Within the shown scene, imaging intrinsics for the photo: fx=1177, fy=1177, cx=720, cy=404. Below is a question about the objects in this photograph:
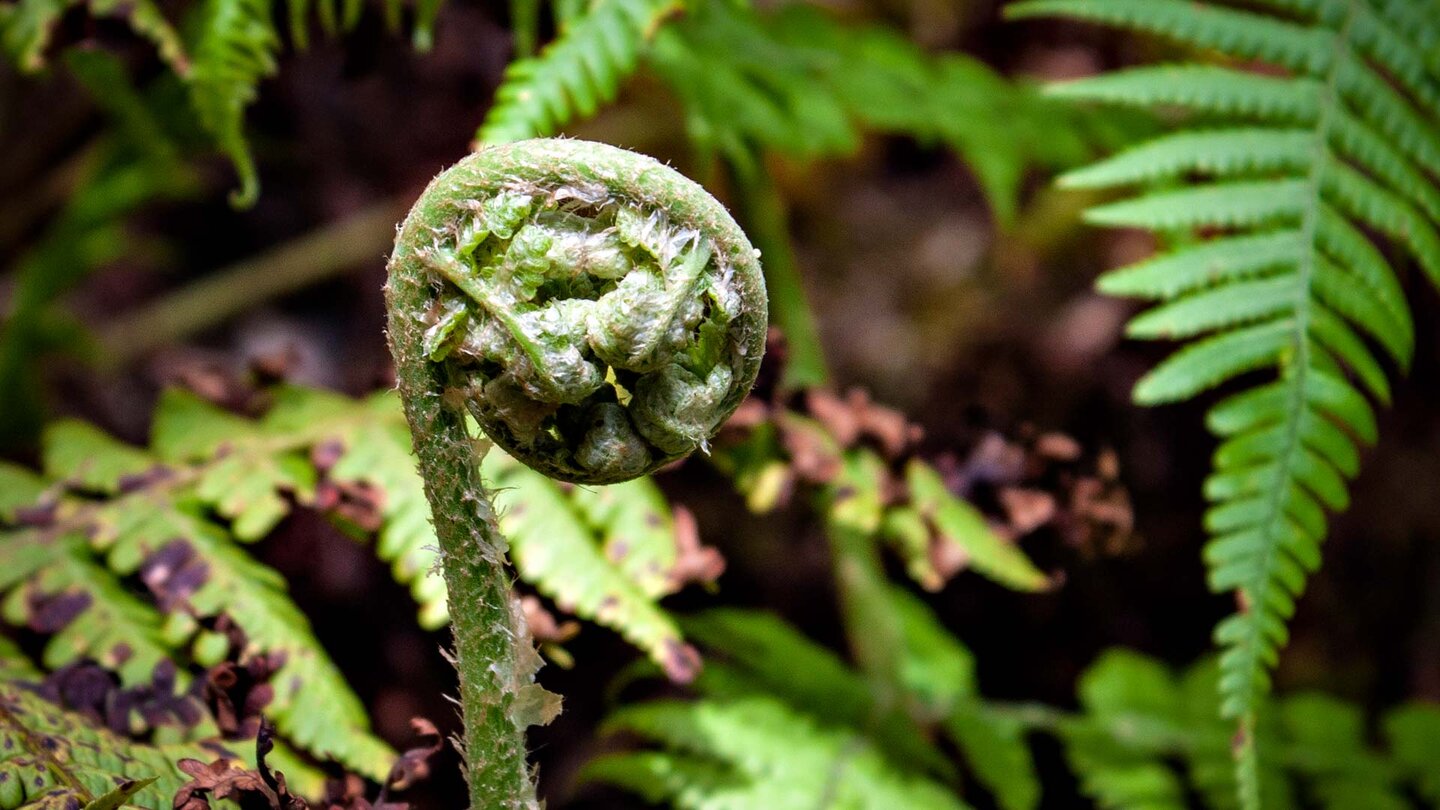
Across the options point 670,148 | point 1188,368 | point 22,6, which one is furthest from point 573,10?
point 670,148

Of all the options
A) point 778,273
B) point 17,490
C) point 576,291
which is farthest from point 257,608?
point 778,273

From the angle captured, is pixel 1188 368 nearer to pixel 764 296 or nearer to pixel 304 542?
pixel 764 296

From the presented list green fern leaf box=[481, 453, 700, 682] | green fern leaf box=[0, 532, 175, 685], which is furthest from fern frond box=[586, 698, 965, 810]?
green fern leaf box=[0, 532, 175, 685]

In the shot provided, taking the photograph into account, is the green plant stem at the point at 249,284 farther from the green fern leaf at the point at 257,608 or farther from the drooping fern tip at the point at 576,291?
the drooping fern tip at the point at 576,291

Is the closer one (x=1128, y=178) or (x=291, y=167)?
(x=1128, y=178)

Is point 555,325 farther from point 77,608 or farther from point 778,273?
point 778,273

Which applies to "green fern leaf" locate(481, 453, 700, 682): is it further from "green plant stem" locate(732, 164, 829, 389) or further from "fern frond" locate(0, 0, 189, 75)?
"fern frond" locate(0, 0, 189, 75)

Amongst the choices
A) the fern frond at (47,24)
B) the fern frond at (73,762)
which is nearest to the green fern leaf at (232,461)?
the fern frond at (73,762)

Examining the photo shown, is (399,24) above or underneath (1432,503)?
above
